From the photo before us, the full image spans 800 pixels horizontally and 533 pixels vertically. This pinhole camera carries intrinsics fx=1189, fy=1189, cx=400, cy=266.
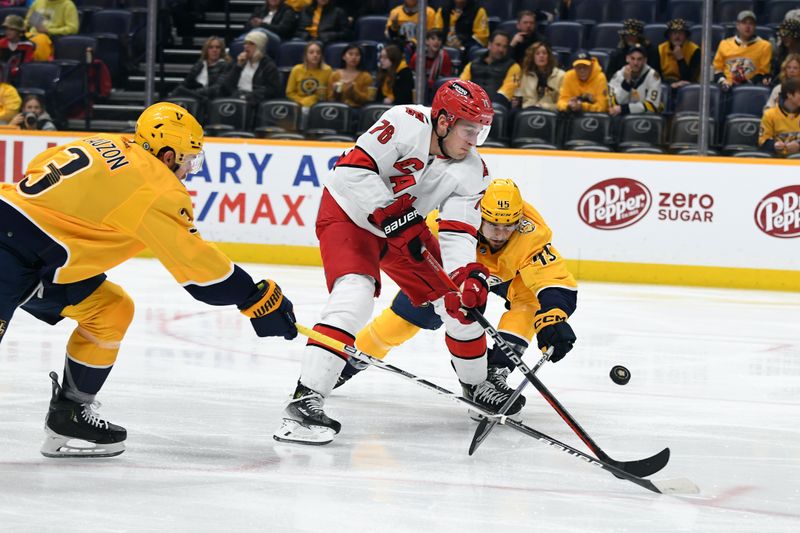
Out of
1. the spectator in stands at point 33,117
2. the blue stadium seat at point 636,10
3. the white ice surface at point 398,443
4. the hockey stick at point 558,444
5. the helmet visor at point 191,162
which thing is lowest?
the white ice surface at point 398,443

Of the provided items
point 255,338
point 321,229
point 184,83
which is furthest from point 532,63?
point 321,229

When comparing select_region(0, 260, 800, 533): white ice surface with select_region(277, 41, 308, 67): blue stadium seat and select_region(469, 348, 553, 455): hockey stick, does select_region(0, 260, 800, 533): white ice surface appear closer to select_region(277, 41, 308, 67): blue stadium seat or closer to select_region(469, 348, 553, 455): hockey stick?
select_region(469, 348, 553, 455): hockey stick

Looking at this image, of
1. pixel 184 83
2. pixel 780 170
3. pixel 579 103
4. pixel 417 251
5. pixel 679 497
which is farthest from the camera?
pixel 184 83

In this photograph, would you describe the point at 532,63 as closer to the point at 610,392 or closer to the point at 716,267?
the point at 716,267

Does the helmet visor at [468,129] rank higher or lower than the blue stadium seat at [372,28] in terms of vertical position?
lower

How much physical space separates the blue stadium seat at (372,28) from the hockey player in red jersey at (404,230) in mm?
5570

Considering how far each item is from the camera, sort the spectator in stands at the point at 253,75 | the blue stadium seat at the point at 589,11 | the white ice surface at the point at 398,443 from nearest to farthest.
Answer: the white ice surface at the point at 398,443 < the spectator in stands at the point at 253,75 < the blue stadium seat at the point at 589,11

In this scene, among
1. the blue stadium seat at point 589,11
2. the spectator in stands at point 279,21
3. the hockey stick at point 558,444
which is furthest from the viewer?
the spectator in stands at point 279,21

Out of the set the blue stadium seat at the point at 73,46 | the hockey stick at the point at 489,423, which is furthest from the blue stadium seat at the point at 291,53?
the hockey stick at the point at 489,423

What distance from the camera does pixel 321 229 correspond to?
12.9 ft

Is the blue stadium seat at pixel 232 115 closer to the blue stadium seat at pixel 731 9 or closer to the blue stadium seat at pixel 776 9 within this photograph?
the blue stadium seat at pixel 731 9

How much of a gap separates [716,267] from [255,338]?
3.59 m

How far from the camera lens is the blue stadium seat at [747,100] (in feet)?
26.9

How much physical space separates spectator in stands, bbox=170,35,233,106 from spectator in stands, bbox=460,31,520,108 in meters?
1.90
